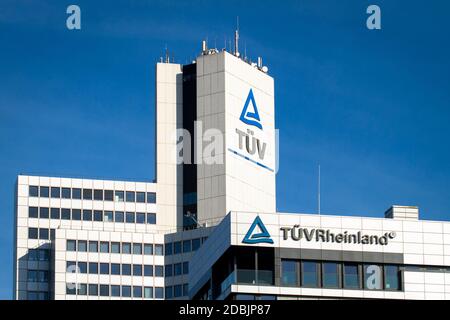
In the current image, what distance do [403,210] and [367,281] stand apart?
595 inches

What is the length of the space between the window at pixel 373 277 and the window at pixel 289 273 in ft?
20.9

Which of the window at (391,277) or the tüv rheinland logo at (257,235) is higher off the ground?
the tüv rheinland logo at (257,235)

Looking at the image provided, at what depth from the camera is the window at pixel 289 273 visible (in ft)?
356

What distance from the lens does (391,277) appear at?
112m

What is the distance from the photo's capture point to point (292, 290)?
108062 mm

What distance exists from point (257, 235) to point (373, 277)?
11265mm

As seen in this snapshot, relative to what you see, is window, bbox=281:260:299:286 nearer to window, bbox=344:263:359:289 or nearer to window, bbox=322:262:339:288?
window, bbox=322:262:339:288

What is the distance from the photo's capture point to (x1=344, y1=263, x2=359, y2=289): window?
110m

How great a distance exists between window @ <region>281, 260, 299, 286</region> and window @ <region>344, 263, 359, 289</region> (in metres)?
4.51

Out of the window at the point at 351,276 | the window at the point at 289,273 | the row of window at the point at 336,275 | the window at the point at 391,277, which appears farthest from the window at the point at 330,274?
the window at the point at 391,277

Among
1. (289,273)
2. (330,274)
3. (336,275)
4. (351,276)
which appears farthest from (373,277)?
(289,273)

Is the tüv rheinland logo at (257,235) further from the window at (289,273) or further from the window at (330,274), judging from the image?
the window at (330,274)
